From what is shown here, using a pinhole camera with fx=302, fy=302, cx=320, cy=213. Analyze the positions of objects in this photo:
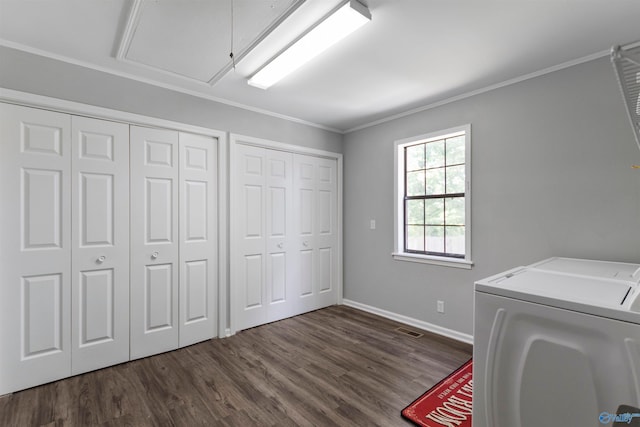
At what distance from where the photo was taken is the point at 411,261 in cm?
352

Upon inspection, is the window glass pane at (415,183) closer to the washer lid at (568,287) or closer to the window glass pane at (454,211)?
the window glass pane at (454,211)

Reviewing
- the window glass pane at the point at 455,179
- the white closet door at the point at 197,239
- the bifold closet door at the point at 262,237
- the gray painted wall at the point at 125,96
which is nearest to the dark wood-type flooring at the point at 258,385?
the white closet door at the point at 197,239

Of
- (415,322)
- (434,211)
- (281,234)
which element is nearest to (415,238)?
(434,211)

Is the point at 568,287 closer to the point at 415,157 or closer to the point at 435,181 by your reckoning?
the point at 435,181

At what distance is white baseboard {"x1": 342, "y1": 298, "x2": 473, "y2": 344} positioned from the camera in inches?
121

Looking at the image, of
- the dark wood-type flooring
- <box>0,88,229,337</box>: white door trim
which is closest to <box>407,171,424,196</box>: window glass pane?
the dark wood-type flooring

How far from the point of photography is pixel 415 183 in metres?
3.62

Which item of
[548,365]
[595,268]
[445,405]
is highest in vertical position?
[595,268]

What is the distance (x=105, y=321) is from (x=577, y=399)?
3.17 m

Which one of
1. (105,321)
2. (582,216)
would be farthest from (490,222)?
(105,321)

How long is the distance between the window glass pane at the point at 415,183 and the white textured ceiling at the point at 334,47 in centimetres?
99

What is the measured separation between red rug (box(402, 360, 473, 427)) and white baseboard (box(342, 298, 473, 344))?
2.39 ft

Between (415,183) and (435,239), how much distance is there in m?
0.70

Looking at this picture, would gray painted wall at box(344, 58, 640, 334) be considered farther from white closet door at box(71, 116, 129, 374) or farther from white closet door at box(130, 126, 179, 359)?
white closet door at box(71, 116, 129, 374)
